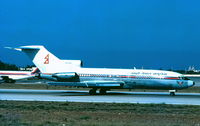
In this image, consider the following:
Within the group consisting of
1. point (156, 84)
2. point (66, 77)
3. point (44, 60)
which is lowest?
point (156, 84)

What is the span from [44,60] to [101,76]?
6.95 meters

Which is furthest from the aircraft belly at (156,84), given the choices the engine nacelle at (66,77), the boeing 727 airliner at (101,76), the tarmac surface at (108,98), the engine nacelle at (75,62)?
the engine nacelle at (75,62)

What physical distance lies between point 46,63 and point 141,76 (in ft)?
35.7

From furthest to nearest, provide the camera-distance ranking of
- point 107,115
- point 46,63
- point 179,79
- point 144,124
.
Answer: point 46,63 < point 179,79 < point 107,115 < point 144,124

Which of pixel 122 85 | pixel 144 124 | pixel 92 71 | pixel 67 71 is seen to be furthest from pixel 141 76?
pixel 144 124

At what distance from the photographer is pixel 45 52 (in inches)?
1677

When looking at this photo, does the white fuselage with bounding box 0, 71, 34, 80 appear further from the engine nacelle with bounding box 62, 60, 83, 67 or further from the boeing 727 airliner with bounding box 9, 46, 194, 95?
the boeing 727 airliner with bounding box 9, 46, 194, 95

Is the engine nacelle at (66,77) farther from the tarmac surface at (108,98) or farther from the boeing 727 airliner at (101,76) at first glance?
the tarmac surface at (108,98)

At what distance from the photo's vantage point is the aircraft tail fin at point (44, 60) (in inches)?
1650

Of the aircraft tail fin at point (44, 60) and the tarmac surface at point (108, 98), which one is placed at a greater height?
the aircraft tail fin at point (44, 60)

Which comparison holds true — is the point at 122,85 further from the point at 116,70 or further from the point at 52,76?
the point at 52,76

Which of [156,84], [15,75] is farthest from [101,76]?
[15,75]

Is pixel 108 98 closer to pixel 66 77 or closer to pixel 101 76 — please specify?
pixel 101 76

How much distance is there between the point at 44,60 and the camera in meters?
42.3
